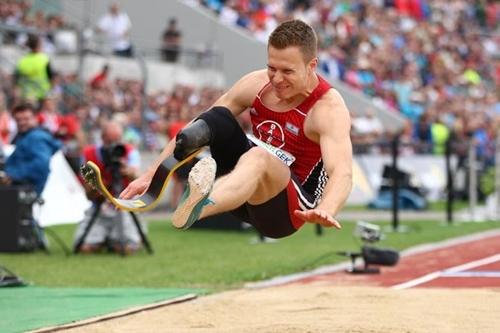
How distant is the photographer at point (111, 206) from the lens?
13938mm

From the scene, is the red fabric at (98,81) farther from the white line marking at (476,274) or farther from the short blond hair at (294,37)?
the short blond hair at (294,37)

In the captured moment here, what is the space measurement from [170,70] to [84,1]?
2201 mm

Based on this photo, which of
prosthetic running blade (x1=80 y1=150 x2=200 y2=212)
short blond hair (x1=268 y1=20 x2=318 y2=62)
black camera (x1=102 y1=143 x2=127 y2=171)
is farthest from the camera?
black camera (x1=102 y1=143 x2=127 y2=171)

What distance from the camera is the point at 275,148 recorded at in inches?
311

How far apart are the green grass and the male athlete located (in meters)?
3.78

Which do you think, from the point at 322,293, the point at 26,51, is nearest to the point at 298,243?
the point at 322,293

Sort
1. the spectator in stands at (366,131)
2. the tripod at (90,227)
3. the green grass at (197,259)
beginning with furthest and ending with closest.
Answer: the spectator in stands at (366,131) → the tripod at (90,227) → the green grass at (197,259)

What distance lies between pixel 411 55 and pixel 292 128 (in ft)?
81.4

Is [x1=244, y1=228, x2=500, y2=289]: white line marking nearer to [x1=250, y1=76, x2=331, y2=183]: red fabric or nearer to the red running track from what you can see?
the red running track

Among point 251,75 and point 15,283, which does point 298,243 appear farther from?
point 251,75

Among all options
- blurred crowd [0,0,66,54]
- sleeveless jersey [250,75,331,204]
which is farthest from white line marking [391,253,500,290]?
blurred crowd [0,0,66,54]

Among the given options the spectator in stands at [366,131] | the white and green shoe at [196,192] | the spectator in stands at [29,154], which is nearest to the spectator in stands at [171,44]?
the spectator in stands at [366,131]

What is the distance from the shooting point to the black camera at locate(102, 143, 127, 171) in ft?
44.0

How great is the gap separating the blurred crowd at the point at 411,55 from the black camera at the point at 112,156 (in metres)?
9.83
